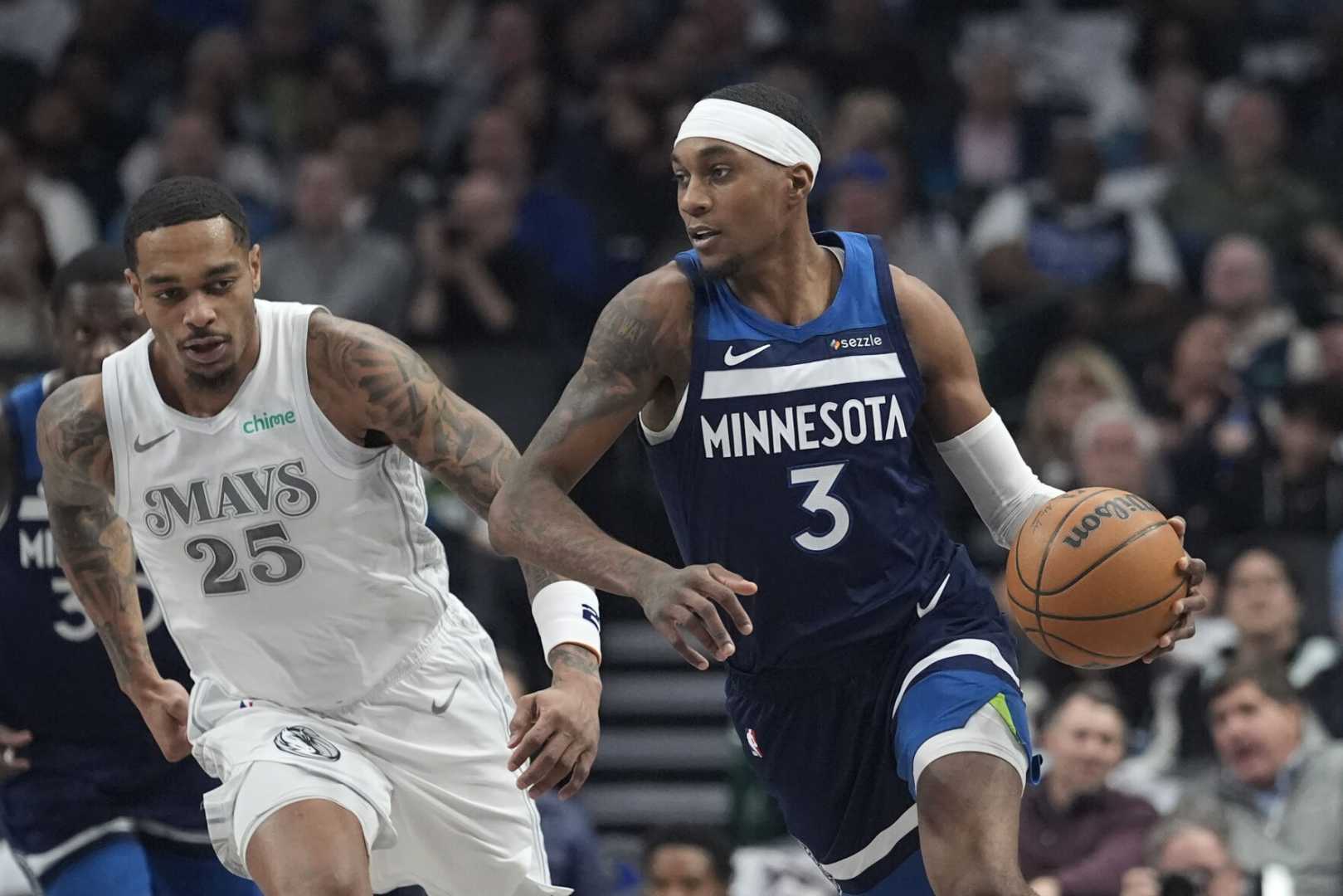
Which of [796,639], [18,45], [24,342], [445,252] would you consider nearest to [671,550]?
[445,252]

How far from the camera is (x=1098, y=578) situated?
16.4 feet

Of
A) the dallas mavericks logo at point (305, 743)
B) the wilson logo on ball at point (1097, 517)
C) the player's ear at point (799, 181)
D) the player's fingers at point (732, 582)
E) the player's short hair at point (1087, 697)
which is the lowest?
the player's short hair at point (1087, 697)

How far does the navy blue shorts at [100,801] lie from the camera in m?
6.13

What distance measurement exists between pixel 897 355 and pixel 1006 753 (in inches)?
38.6

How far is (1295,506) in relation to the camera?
9.70 metres

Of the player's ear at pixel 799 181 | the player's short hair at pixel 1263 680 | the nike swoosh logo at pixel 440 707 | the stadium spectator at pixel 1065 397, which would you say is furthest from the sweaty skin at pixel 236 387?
the stadium spectator at pixel 1065 397

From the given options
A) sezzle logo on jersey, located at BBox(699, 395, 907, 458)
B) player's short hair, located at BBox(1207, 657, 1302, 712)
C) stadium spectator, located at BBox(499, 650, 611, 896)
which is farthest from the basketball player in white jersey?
player's short hair, located at BBox(1207, 657, 1302, 712)

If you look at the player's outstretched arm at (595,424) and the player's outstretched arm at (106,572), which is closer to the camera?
the player's outstretched arm at (595,424)

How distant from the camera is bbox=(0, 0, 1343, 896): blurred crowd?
874cm

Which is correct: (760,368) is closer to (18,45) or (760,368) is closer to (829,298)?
(829,298)

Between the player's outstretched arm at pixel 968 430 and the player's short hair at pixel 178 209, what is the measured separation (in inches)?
64.6

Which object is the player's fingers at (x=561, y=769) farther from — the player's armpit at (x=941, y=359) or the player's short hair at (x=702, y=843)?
the player's short hair at (x=702, y=843)

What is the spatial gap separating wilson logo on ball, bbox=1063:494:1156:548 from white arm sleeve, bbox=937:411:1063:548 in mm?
198

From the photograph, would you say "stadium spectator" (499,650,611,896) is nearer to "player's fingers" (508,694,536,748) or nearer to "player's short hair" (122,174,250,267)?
"player's short hair" (122,174,250,267)
